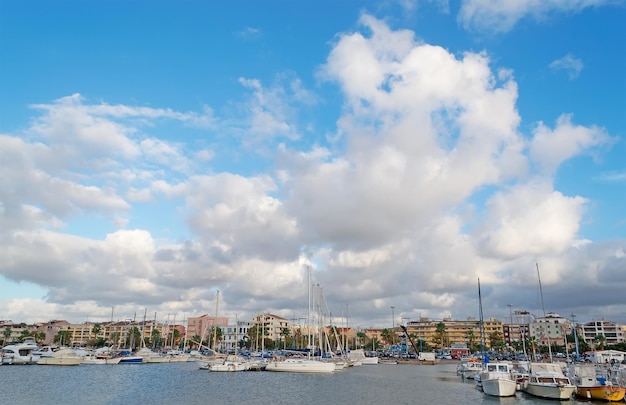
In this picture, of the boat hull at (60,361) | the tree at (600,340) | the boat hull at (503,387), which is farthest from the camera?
the tree at (600,340)

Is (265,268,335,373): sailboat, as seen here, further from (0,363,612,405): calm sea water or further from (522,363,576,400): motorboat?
(522,363,576,400): motorboat

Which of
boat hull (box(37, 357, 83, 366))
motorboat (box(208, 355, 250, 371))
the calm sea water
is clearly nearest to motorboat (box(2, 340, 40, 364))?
boat hull (box(37, 357, 83, 366))

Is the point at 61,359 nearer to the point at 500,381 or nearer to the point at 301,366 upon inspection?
the point at 301,366

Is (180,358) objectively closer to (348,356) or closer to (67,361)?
(67,361)

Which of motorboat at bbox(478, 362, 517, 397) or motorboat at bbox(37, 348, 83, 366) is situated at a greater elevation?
motorboat at bbox(478, 362, 517, 397)

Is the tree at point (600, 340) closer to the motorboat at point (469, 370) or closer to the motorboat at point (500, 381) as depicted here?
the motorboat at point (469, 370)

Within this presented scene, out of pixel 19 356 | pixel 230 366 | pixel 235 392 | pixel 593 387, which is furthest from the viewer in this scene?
pixel 19 356

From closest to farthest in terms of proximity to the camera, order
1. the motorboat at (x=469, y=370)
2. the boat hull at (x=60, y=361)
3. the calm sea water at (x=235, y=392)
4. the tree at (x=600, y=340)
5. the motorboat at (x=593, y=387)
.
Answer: the motorboat at (x=593, y=387) → the calm sea water at (x=235, y=392) → the motorboat at (x=469, y=370) → the boat hull at (x=60, y=361) → the tree at (x=600, y=340)

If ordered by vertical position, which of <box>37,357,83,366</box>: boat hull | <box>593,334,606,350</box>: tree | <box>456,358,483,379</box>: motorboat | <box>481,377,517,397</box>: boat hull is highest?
<box>593,334,606,350</box>: tree

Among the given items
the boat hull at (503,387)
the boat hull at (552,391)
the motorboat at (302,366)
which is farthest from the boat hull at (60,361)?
the boat hull at (552,391)

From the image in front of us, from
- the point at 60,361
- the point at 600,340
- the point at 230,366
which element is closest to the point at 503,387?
the point at 230,366

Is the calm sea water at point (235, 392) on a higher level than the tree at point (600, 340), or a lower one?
lower

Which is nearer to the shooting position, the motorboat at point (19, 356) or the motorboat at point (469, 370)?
the motorboat at point (469, 370)

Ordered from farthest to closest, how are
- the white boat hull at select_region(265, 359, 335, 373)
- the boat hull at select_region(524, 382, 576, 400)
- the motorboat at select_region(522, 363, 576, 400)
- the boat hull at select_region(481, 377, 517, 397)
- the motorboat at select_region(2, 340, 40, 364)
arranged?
1. the motorboat at select_region(2, 340, 40, 364)
2. the white boat hull at select_region(265, 359, 335, 373)
3. the boat hull at select_region(481, 377, 517, 397)
4. the motorboat at select_region(522, 363, 576, 400)
5. the boat hull at select_region(524, 382, 576, 400)
